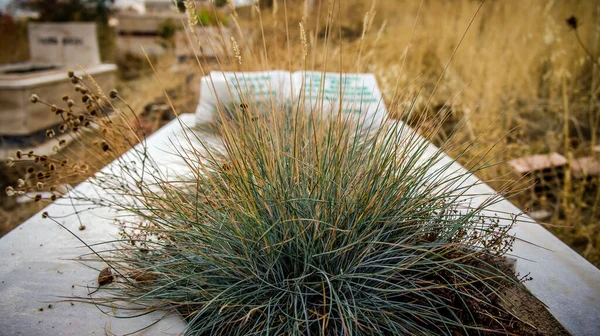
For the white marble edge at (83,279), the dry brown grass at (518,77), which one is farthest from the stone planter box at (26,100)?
the white marble edge at (83,279)

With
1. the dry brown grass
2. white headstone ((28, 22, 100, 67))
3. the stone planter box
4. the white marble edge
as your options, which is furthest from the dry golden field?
white headstone ((28, 22, 100, 67))

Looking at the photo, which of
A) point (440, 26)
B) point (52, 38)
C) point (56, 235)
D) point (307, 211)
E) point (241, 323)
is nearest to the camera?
point (241, 323)

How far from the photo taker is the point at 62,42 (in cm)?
573

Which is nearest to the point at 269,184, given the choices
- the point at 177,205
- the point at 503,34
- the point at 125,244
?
the point at 177,205

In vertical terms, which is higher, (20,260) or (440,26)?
(440,26)

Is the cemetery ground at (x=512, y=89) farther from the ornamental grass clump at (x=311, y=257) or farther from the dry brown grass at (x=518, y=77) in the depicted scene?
the ornamental grass clump at (x=311, y=257)

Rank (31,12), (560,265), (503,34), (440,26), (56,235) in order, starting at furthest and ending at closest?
(31,12) → (440,26) → (503,34) → (56,235) → (560,265)

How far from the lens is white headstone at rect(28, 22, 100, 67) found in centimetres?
569

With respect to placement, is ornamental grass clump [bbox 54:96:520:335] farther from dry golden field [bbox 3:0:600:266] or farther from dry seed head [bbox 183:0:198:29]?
dry golden field [bbox 3:0:600:266]

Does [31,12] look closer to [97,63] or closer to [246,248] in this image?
[97,63]

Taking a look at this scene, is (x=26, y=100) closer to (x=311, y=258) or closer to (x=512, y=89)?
(x=311, y=258)

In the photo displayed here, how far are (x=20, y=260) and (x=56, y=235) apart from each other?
20 centimetres

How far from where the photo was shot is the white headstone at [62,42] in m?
5.69

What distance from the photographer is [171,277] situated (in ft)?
4.36
